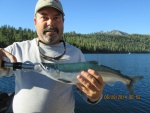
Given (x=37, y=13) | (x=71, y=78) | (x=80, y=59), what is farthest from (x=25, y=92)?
(x=37, y=13)

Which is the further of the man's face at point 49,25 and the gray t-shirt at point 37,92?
the man's face at point 49,25

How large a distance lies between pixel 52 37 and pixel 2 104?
858 cm

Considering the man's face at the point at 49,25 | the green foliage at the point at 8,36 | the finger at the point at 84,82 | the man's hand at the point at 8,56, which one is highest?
the man's face at the point at 49,25

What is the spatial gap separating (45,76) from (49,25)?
101 cm

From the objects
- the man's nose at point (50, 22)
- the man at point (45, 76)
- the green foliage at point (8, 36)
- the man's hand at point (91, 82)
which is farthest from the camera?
the green foliage at point (8, 36)

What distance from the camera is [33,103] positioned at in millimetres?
4293

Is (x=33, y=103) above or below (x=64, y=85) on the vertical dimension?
below

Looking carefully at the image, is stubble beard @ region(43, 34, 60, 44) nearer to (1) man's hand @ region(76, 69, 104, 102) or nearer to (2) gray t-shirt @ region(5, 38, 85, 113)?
(2) gray t-shirt @ region(5, 38, 85, 113)

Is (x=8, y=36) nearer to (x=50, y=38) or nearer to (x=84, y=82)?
(x=50, y=38)

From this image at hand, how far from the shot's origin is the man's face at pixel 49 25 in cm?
463

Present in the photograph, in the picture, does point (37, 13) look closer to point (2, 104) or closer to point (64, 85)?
point (64, 85)

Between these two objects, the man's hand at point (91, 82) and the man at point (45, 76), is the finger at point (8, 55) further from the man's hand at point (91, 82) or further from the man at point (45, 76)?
the man's hand at point (91, 82)

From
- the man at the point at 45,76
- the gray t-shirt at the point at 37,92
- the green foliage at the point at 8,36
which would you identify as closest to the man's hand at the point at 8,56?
the man at the point at 45,76

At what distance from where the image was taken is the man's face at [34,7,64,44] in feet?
15.2
